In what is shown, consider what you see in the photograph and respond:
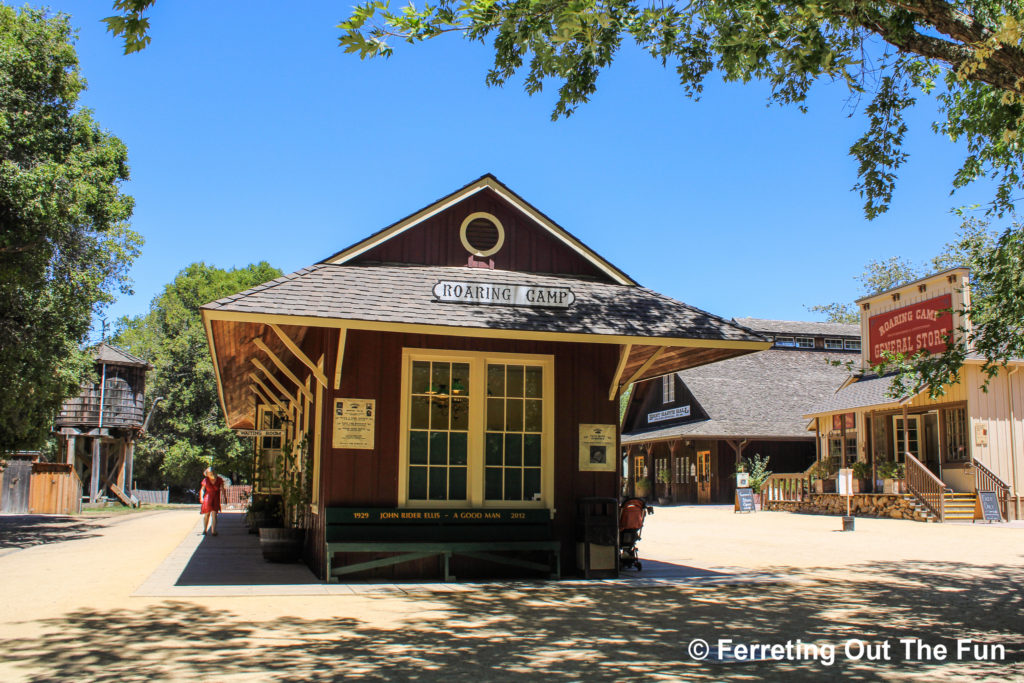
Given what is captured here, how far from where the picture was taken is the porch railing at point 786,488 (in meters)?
30.4

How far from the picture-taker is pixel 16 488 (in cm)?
2955

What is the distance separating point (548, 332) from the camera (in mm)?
9953

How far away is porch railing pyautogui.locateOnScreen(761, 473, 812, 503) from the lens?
30.4 metres

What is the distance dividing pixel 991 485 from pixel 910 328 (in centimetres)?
513

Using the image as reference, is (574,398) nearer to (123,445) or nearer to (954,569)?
(954,569)

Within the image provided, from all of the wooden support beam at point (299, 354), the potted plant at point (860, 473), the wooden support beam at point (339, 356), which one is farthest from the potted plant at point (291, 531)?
the potted plant at point (860, 473)

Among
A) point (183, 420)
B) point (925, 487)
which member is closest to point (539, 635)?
point (925, 487)

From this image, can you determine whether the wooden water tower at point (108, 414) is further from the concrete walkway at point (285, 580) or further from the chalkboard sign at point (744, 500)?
the chalkboard sign at point (744, 500)

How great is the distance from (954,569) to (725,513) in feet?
55.6

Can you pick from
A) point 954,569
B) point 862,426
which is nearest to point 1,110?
point 954,569

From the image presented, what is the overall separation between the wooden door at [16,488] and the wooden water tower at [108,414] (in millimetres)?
2774

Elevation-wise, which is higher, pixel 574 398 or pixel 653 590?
pixel 574 398

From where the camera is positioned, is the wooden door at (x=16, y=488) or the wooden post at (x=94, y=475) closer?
the wooden door at (x=16, y=488)

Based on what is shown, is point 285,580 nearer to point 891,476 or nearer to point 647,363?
point 647,363
